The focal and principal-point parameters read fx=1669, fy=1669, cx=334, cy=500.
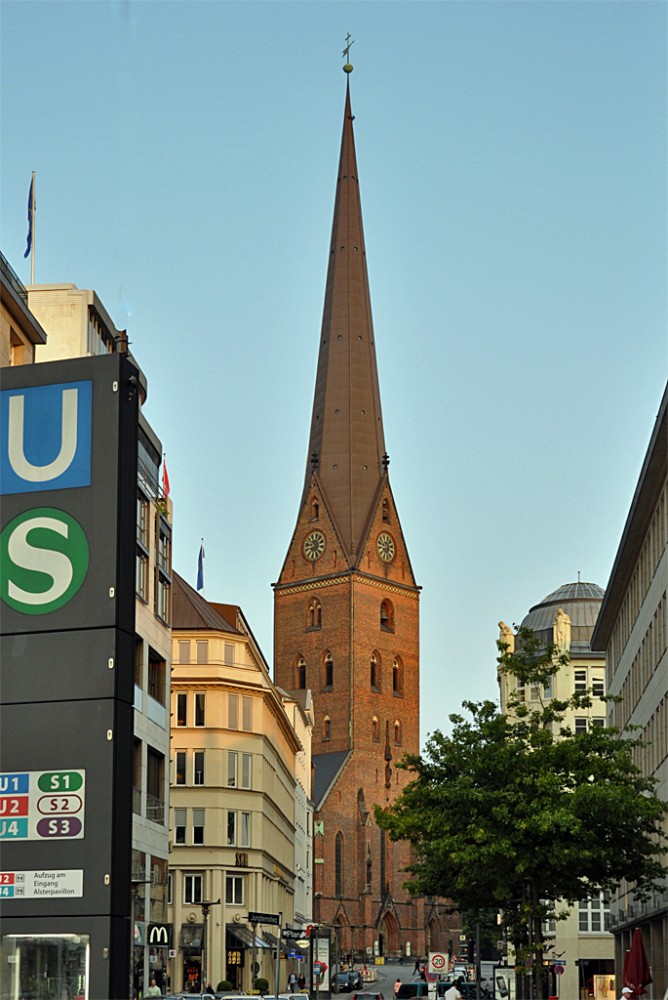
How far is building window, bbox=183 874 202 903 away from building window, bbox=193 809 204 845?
1633mm

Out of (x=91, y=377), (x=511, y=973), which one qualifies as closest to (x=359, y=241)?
(x=511, y=973)

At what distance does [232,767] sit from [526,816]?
4010cm

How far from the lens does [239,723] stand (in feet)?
268

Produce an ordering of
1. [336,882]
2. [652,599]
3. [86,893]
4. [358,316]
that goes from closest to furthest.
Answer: [86,893]
[652,599]
[336,882]
[358,316]

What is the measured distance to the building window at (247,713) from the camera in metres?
82.2

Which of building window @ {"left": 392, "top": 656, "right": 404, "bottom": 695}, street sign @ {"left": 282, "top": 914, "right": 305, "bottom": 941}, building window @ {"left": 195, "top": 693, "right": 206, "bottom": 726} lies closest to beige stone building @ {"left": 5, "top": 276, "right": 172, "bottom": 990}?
building window @ {"left": 195, "top": 693, "right": 206, "bottom": 726}

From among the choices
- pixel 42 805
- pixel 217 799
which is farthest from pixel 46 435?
pixel 217 799

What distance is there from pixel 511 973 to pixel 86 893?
5794cm

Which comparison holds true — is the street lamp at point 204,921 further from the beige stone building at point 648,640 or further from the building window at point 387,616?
the building window at point 387,616

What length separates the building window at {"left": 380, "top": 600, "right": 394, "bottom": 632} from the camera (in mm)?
175625

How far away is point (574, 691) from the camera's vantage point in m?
76.4

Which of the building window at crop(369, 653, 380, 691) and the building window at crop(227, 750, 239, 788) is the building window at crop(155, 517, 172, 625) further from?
the building window at crop(369, 653, 380, 691)

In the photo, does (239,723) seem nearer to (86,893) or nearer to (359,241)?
(86,893)

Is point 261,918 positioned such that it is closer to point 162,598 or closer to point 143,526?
point 162,598
